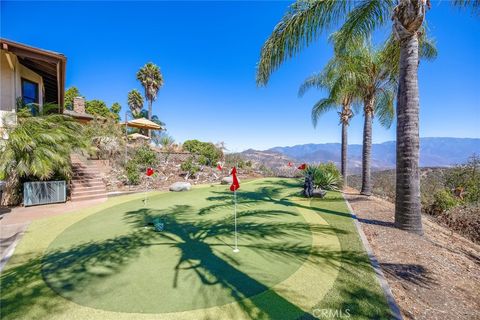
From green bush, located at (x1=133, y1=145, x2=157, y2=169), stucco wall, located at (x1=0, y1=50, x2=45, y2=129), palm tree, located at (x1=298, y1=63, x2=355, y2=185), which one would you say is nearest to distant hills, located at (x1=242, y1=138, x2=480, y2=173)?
palm tree, located at (x1=298, y1=63, x2=355, y2=185)

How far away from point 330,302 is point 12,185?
11395 mm

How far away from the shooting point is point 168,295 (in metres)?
3.06

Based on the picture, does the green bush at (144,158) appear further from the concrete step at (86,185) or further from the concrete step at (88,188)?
the concrete step at (88,188)

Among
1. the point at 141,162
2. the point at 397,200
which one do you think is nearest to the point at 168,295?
the point at 397,200

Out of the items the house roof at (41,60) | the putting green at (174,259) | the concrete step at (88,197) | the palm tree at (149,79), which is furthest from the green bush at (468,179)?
the palm tree at (149,79)

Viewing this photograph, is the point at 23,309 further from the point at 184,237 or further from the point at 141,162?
the point at 141,162

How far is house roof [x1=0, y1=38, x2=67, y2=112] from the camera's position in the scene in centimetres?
908

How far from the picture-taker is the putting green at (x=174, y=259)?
10.0ft

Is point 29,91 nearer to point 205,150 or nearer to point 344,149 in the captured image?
point 205,150

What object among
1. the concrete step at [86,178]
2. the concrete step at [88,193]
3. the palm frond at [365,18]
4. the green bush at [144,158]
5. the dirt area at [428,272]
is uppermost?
the palm frond at [365,18]

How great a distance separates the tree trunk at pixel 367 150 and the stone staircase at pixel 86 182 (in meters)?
12.7

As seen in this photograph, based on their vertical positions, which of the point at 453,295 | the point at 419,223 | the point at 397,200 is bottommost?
the point at 453,295

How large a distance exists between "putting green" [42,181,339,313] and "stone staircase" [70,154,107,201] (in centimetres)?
373

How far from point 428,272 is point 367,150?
320 inches
